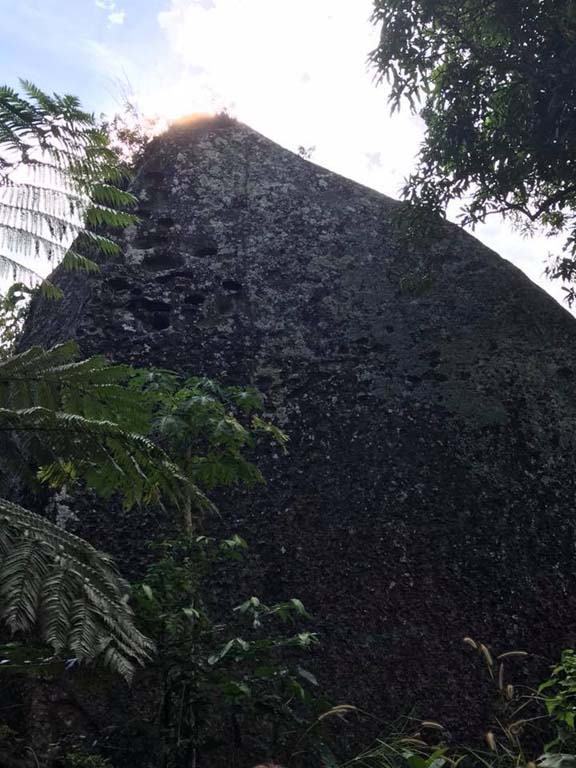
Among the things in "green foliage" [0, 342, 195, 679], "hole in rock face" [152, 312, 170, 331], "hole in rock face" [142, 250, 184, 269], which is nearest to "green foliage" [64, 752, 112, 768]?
"green foliage" [0, 342, 195, 679]

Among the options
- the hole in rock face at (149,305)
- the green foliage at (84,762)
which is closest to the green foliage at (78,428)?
the green foliage at (84,762)

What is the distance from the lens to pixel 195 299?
7141mm

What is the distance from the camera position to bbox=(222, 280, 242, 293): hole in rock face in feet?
23.7

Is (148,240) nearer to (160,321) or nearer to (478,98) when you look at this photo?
(160,321)

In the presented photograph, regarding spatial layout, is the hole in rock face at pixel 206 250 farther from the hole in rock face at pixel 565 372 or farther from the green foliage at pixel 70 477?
the green foliage at pixel 70 477

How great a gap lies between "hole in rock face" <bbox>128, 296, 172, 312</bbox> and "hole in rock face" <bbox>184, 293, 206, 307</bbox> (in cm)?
19

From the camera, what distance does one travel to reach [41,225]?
427 centimetres

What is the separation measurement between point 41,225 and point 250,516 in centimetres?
265

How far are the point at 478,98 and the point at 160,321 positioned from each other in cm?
376

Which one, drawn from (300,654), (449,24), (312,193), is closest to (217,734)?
(300,654)

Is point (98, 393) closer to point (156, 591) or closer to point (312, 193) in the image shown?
point (156, 591)

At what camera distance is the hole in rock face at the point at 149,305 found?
6.99 metres

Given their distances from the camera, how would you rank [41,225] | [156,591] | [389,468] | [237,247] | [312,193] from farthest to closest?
[312,193] → [237,247] → [389,468] → [41,225] → [156,591]

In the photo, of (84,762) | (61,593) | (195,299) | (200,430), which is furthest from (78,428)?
(195,299)
